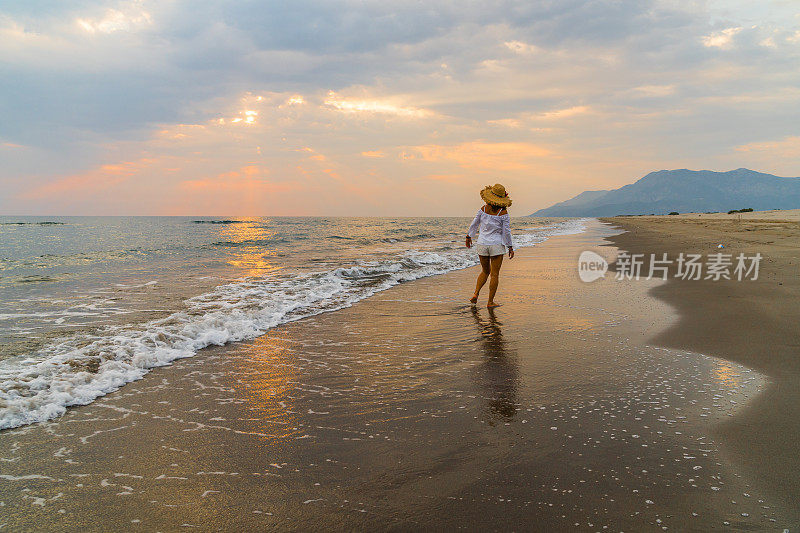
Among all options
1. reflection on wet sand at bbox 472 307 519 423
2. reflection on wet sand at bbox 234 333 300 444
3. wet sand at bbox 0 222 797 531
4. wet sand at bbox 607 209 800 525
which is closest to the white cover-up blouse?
reflection on wet sand at bbox 472 307 519 423

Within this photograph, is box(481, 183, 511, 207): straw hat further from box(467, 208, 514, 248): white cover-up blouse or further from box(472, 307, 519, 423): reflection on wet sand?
box(472, 307, 519, 423): reflection on wet sand

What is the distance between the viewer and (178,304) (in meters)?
8.77

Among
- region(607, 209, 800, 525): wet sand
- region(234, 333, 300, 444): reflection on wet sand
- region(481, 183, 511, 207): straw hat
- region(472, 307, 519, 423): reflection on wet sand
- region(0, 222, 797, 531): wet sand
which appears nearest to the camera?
region(0, 222, 797, 531): wet sand

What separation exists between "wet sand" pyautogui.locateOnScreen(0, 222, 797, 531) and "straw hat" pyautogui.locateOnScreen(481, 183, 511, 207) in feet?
12.9

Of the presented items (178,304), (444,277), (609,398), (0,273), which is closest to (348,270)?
(444,277)

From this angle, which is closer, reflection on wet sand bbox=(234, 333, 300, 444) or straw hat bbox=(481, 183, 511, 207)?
reflection on wet sand bbox=(234, 333, 300, 444)

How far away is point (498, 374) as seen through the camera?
15.3 ft

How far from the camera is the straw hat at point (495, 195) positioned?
9008 mm

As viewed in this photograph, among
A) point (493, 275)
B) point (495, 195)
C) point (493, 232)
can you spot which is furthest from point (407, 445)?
point (495, 195)

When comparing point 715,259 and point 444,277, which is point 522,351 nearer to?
point 444,277

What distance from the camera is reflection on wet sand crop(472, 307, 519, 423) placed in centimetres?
379

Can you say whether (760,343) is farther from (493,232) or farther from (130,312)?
(130,312)

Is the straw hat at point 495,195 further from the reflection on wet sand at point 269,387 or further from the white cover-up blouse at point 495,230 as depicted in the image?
the reflection on wet sand at point 269,387

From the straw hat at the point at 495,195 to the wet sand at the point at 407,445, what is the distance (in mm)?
3928
